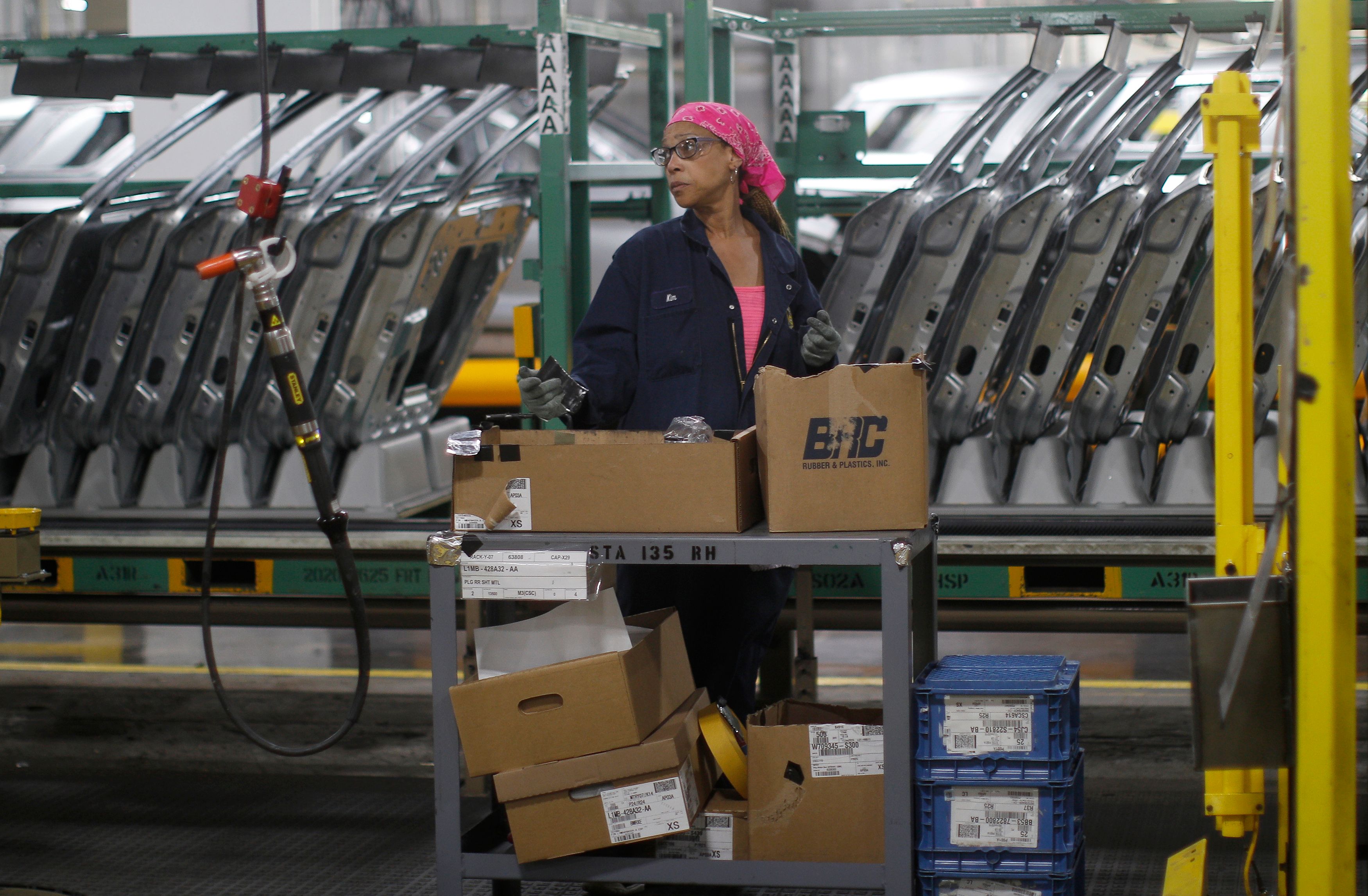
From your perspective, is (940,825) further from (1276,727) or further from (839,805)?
(1276,727)

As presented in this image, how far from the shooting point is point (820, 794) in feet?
9.37

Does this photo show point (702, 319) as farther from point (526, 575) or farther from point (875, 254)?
point (875, 254)

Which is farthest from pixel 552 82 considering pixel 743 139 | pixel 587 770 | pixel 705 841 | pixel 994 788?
pixel 994 788

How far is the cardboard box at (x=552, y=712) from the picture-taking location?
280cm

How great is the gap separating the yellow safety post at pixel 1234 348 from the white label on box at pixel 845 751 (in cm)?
63

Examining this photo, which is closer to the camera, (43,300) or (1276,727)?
(1276,727)

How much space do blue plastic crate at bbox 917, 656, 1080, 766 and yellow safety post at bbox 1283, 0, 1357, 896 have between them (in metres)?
0.74

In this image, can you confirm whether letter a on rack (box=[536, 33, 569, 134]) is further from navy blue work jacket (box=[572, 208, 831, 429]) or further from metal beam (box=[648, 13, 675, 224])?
navy blue work jacket (box=[572, 208, 831, 429])

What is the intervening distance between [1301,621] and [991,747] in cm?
86

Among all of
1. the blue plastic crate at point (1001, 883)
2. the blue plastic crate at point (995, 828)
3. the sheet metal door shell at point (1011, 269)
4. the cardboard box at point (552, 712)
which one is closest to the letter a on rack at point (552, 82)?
the sheet metal door shell at point (1011, 269)

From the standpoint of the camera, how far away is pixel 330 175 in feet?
15.8

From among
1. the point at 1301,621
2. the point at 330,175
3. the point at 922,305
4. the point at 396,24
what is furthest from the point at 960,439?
the point at 396,24

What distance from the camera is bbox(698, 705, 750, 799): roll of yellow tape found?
10.0 feet

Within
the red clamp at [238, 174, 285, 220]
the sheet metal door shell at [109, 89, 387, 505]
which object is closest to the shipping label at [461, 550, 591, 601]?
the red clamp at [238, 174, 285, 220]
